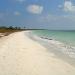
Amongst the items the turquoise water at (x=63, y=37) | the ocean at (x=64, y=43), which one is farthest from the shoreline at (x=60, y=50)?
the turquoise water at (x=63, y=37)

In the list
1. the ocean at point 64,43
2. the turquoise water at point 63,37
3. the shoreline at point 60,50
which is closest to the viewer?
the shoreline at point 60,50

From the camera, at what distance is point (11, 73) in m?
8.00

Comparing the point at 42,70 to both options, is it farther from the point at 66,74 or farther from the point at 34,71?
the point at 66,74

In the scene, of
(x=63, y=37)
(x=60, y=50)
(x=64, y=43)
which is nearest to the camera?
(x=60, y=50)

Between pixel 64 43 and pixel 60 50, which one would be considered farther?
pixel 64 43

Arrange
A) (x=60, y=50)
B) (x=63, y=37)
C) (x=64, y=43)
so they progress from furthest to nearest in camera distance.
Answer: (x=63, y=37), (x=64, y=43), (x=60, y=50)

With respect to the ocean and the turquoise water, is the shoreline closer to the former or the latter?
the ocean

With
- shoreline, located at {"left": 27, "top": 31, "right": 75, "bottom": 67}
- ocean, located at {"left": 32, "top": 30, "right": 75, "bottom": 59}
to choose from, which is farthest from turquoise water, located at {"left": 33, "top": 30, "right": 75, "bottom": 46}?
shoreline, located at {"left": 27, "top": 31, "right": 75, "bottom": 67}

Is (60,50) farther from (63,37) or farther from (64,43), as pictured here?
(63,37)

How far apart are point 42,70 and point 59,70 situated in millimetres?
730

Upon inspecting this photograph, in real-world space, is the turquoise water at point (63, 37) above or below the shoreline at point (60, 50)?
below

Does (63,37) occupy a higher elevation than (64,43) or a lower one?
lower

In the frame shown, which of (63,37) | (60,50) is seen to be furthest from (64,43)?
(63,37)

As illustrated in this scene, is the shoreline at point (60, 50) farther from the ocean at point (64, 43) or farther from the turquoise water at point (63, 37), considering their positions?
the turquoise water at point (63, 37)
